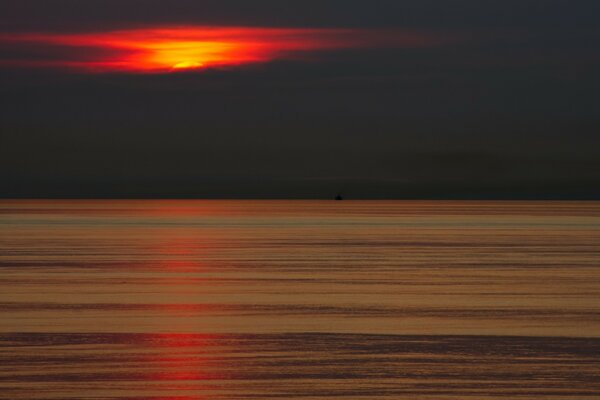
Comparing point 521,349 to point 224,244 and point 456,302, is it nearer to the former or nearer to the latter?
point 456,302

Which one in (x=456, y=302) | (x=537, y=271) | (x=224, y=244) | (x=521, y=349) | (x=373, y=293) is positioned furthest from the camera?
(x=224, y=244)

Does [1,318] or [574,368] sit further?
[1,318]

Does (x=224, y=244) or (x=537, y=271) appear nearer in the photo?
(x=537, y=271)

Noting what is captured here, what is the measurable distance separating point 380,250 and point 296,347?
30595 millimetres

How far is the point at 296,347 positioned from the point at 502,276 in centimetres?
1569

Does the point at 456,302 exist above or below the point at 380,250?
below

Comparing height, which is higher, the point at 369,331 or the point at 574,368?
the point at 369,331

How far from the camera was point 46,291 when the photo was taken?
26906 millimetres

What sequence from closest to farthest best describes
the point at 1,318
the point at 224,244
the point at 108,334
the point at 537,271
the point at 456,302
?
the point at 108,334
the point at 1,318
the point at 456,302
the point at 537,271
the point at 224,244

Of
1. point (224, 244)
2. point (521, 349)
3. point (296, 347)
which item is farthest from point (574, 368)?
point (224, 244)

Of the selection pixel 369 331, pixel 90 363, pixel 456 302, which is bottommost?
pixel 90 363

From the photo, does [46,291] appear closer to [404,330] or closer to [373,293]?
[373,293]

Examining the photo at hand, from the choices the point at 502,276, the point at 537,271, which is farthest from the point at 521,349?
the point at 537,271

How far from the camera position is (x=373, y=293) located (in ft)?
88.2
